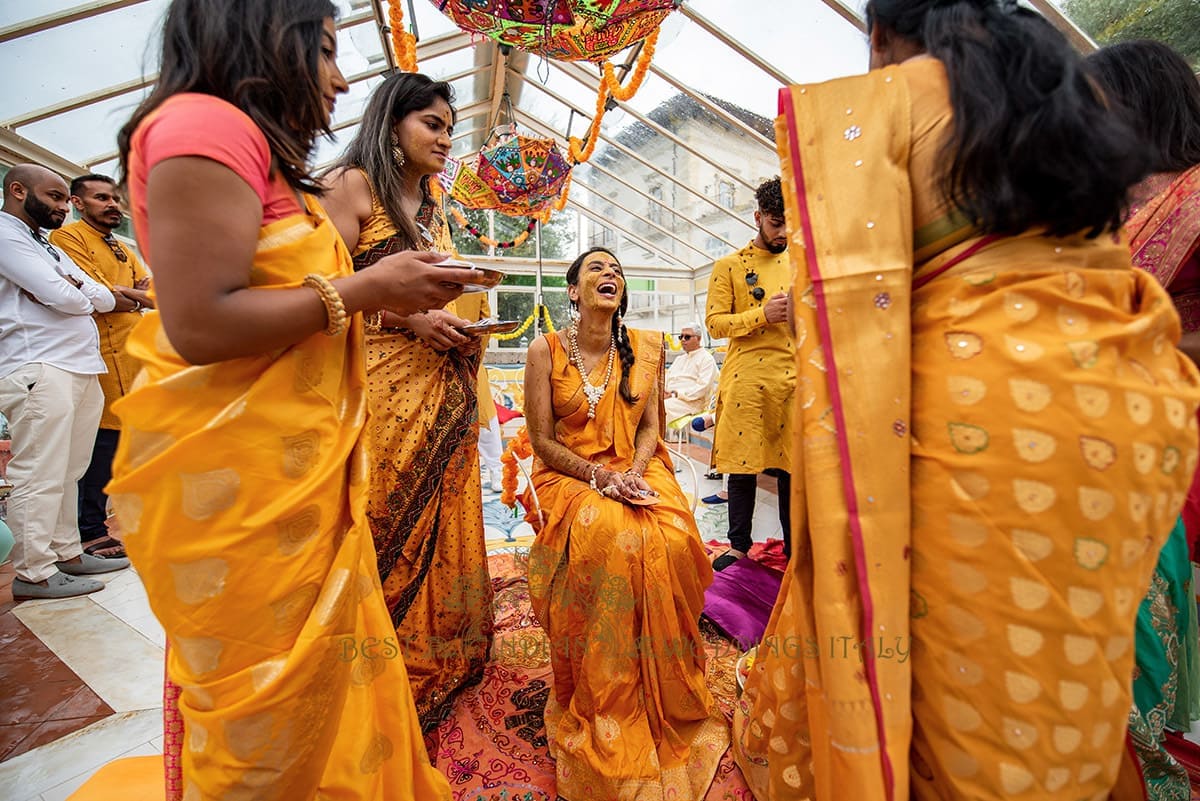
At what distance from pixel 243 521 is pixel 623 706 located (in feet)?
4.03

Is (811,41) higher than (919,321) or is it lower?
higher

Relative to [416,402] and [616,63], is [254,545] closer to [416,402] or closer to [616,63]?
[416,402]

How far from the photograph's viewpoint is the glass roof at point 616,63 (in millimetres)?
4000

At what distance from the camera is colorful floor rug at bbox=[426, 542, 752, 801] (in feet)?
5.24

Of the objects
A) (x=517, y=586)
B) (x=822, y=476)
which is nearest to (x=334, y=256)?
(x=822, y=476)

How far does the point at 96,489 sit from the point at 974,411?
14.6 ft

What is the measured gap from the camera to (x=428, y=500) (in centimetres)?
179

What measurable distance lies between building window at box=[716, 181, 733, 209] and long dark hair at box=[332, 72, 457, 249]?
7.90 metres

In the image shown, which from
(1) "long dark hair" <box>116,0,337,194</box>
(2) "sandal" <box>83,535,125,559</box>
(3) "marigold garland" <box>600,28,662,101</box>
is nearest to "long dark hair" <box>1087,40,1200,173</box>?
(1) "long dark hair" <box>116,0,337,194</box>

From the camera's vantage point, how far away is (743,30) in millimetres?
5262

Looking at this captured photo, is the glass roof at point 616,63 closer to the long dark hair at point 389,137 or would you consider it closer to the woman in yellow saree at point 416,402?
the long dark hair at point 389,137

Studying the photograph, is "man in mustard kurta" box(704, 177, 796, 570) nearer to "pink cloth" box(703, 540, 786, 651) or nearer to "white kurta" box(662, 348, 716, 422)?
"pink cloth" box(703, 540, 786, 651)

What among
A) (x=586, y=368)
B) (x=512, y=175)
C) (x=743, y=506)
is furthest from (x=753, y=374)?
(x=512, y=175)

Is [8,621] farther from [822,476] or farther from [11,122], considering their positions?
[11,122]
